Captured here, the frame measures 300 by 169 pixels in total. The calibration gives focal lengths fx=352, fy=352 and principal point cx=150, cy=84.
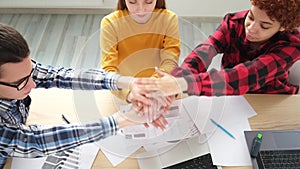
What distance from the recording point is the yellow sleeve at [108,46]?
129 cm

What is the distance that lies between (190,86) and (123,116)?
0.84 feet

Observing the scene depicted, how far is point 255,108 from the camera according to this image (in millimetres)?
1223

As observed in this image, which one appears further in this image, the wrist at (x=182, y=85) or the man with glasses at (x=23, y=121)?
the wrist at (x=182, y=85)

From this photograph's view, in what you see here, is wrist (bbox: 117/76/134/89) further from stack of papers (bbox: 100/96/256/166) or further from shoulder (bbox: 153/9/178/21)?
shoulder (bbox: 153/9/178/21)

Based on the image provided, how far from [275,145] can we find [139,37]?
0.63 metres

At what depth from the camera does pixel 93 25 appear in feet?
8.34

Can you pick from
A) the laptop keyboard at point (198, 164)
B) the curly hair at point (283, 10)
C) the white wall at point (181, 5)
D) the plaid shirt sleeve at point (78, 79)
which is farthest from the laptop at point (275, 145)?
the white wall at point (181, 5)

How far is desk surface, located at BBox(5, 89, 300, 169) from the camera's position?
1.17 meters

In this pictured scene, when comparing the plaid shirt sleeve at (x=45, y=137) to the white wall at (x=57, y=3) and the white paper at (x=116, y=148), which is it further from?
the white wall at (x=57, y=3)

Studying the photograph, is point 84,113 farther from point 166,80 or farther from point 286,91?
point 286,91

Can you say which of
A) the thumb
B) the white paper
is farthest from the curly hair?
the white paper

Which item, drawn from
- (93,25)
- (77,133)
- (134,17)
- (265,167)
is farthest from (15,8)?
(265,167)

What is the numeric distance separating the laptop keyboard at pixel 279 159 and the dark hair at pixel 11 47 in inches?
29.5

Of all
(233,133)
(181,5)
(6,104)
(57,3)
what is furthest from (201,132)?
(57,3)
